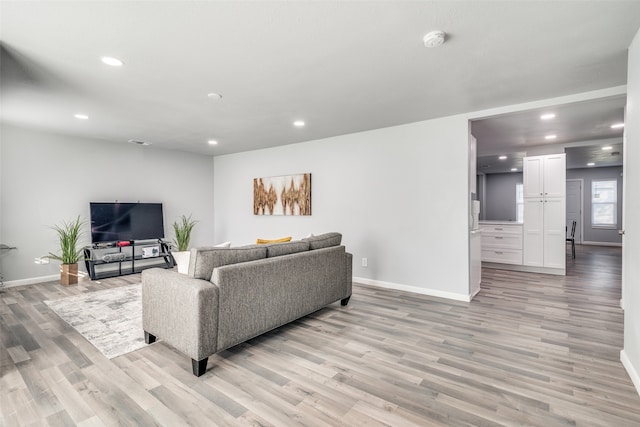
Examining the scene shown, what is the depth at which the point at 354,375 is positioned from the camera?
2.18m

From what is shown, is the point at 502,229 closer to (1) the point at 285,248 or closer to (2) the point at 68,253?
(1) the point at 285,248

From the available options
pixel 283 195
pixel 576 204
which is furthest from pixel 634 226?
pixel 576 204

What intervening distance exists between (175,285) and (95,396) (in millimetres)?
783

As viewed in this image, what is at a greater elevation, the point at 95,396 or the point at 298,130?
the point at 298,130

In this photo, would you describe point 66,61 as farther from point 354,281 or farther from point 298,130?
point 354,281

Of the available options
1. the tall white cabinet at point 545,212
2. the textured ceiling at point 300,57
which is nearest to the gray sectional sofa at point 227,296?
the textured ceiling at point 300,57

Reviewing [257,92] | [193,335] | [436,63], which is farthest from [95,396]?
[436,63]

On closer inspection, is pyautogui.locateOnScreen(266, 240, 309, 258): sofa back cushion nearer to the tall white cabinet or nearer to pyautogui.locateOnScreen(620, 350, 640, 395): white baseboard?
pyautogui.locateOnScreen(620, 350, 640, 395): white baseboard

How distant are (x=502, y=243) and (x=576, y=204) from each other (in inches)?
236

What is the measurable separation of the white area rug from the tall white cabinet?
610cm

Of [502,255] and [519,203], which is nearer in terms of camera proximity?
[502,255]

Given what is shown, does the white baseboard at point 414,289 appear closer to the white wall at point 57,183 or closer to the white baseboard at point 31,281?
the white wall at point 57,183

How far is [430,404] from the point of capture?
185cm

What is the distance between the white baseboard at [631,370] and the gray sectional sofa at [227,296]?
2421 millimetres
